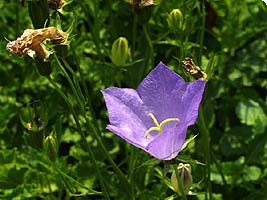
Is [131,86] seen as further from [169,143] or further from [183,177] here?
[169,143]

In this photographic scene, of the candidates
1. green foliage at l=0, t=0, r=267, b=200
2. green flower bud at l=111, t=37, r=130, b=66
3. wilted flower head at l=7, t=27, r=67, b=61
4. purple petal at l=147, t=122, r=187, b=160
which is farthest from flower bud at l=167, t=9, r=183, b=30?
purple petal at l=147, t=122, r=187, b=160

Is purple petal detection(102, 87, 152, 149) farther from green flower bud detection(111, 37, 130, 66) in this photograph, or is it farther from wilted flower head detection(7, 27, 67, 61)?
green flower bud detection(111, 37, 130, 66)

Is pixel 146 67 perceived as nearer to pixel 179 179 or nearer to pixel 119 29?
pixel 119 29

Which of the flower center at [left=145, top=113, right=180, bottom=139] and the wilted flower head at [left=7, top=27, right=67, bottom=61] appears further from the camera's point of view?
the wilted flower head at [left=7, top=27, right=67, bottom=61]

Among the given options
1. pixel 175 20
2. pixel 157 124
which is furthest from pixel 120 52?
pixel 157 124

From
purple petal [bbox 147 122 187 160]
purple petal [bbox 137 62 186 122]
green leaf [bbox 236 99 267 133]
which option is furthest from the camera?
green leaf [bbox 236 99 267 133]

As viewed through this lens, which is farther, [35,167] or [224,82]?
[224,82]

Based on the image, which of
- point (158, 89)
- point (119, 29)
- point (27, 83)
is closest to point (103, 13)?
point (119, 29)
